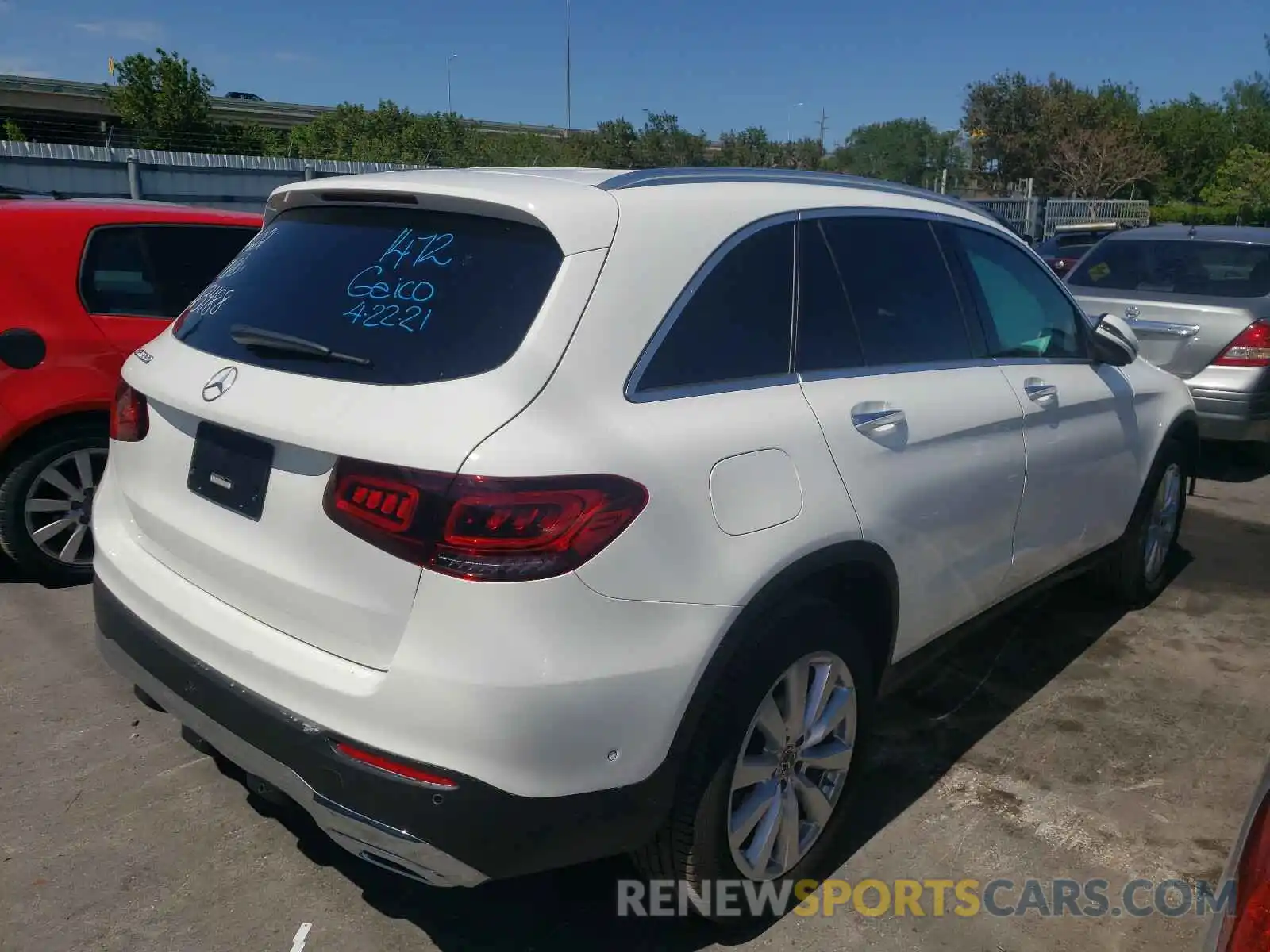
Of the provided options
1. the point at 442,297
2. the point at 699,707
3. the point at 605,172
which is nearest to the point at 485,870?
the point at 699,707

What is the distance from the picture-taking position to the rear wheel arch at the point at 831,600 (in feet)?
7.45

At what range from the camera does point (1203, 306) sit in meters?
7.01

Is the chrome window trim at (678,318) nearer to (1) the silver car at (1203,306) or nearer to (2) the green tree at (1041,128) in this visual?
(1) the silver car at (1203,306)

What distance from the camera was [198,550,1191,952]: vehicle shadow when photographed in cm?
264

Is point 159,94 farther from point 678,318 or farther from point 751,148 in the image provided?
point 678,318

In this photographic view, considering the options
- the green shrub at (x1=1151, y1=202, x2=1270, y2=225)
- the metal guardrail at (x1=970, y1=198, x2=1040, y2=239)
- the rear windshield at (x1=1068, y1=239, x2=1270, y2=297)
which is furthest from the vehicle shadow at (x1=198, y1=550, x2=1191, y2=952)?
the green shrub at (x1=1151, y1=202, x2=1270, y2=225)

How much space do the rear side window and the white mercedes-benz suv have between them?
2048mm

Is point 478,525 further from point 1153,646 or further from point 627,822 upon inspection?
point 1153,646

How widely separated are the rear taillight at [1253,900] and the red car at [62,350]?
4185 mm

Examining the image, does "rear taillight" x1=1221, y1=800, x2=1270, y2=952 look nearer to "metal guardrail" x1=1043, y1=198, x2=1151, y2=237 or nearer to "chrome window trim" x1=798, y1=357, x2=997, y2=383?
"chrome window trim" x1=798, y1=357, x2=997, y2=383

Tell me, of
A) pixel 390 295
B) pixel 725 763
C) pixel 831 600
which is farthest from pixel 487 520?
pixel 831 600

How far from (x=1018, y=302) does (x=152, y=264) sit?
3.87 meters

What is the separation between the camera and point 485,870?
2.07m

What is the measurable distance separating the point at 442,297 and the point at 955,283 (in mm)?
1911
